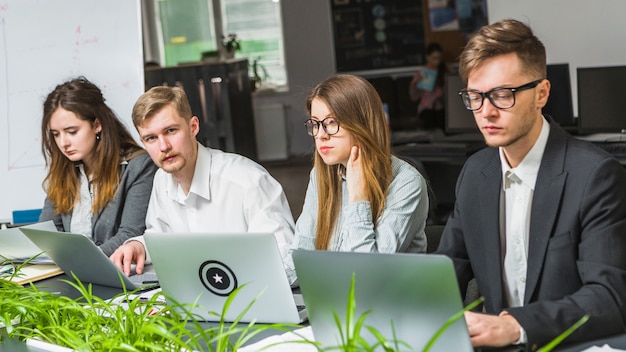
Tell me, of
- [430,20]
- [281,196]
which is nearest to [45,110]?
[281,196]

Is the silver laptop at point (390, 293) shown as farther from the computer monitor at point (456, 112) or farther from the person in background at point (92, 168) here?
the computer monitor at point (456, 112)

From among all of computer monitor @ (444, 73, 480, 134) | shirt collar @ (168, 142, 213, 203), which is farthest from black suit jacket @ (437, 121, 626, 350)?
computer monitor @ (444, 73, 480, 134)

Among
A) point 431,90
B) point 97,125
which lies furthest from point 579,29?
point 97,125

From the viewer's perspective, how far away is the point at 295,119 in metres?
10.3

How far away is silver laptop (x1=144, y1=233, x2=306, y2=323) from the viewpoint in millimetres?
1803

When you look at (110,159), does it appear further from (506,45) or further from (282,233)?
(506,45)

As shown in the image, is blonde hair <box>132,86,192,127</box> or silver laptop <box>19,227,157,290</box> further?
blonde hair <box>132,86,192,127</box>

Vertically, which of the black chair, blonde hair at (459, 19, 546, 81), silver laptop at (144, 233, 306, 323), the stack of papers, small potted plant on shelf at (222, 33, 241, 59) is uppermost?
small potted plant on shelf at (222, 33, 241, 59)

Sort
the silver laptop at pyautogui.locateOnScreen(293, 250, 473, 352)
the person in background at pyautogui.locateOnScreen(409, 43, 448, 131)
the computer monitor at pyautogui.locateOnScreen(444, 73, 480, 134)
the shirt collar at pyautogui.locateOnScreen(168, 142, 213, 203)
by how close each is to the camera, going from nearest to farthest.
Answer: the silver laptop at pyautogui.locateOnScreen(293, 250, 473, 352) < the shirt collar at pyautogui.locateOnScreen(168, 142, 213, 203) < the computer monitor at pyautogui.locateOnScreen(444, 73, 480, 134) < the person in background at pyautogui.locateOnScreen(409, 43, 448, 131)

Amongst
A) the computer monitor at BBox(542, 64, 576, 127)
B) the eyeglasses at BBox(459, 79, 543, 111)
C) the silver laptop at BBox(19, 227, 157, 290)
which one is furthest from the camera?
the computer monitor at BBox(542, 64, 576, 127)

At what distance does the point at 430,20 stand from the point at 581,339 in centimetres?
774

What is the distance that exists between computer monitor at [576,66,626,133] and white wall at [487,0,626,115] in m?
0.67

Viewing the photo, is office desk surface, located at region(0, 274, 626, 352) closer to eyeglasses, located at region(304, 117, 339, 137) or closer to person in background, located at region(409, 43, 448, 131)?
eyeglasses, located at region(304, 117, 339, 137)

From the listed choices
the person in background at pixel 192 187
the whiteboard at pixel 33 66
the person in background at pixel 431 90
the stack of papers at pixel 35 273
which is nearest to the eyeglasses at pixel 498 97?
the person in background at pixel 192 187
